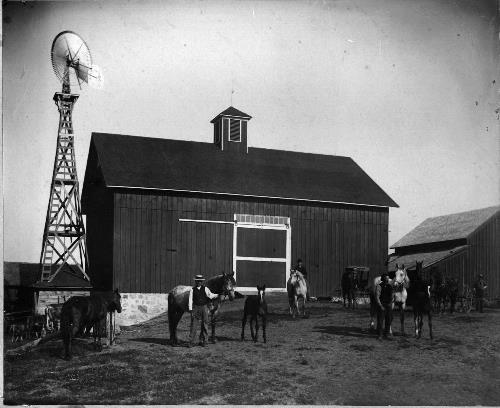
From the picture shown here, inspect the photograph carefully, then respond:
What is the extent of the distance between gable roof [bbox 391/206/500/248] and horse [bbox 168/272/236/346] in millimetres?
7225

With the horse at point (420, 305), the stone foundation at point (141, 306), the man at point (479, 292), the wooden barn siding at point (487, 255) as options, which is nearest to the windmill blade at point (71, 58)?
the stone foundation at point (141, 306)

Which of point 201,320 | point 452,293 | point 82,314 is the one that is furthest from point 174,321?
point 452,293

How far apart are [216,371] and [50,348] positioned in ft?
14.8

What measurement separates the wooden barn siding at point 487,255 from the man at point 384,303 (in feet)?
18.0

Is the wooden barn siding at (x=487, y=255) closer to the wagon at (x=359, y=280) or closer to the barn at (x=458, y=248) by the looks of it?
the barn at (x=458, y=248)

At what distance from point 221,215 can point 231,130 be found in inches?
128

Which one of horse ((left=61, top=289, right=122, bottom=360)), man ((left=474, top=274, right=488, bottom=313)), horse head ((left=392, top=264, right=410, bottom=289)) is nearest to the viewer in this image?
horse ((left=61, top=289, right=122, bottom=360))

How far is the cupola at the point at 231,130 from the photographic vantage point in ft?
67.8

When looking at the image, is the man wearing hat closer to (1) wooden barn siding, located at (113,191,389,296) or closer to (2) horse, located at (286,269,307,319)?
(2) horse, located at (286,269,307,319)

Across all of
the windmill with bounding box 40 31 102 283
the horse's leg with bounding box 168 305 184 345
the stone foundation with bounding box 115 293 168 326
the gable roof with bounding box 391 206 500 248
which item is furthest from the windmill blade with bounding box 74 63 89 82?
the gable roof with bounding box 391 206 500 248

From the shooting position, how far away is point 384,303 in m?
18.7

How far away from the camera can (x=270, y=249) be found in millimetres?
24953

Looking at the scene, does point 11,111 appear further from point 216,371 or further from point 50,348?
point 216,371

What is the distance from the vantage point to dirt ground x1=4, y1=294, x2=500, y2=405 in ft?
49.3
